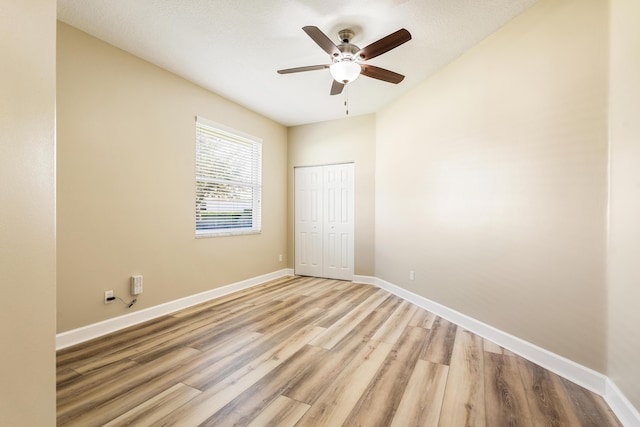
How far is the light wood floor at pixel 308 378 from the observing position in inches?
65.9

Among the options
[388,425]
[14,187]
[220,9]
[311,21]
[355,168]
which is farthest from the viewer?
[355,168]

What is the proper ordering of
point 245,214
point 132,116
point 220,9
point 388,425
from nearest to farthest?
point 388,425 → point 220,9 → point 132,116 → point 245,214

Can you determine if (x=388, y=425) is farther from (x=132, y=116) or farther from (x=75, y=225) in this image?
(x=132, y=116)

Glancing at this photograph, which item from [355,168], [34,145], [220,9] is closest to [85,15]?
[220,9]

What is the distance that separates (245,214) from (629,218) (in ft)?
14.1

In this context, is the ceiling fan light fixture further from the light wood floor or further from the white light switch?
the white light switch

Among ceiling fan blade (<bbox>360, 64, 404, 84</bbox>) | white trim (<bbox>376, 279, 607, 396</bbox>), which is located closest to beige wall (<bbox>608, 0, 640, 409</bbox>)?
white trim (<bbox>376, 279, 607, 396</bbox>)

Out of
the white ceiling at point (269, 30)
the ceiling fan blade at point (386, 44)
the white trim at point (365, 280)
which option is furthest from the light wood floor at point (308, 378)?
the white ceiling at point (269, 30)

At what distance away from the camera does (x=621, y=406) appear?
1.67m

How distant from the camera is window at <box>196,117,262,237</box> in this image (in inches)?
154

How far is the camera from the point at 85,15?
244 centimetres

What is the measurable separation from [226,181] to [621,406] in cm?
442

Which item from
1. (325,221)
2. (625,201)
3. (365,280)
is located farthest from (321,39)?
(365,280)

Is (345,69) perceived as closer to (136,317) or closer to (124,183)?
(124,183)
